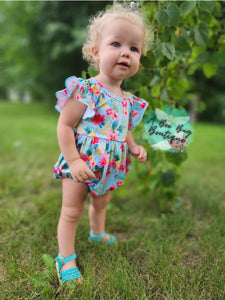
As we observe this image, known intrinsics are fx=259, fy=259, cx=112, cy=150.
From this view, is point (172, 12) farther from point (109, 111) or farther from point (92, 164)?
point (92, 164)

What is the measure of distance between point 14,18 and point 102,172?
1185cm

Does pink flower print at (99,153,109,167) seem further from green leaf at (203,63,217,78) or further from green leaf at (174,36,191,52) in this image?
green leaf at (203,63,217,78)

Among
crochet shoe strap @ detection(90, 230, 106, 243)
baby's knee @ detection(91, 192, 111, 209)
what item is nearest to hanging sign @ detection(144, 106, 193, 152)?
baby's knee @ detection(91, 192, 111, 209)

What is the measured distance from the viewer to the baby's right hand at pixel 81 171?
115cm

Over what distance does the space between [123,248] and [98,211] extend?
263mm

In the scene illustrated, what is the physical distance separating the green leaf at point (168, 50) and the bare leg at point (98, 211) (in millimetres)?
788

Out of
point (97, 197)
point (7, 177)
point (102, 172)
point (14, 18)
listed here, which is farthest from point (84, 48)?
point (14, 18)

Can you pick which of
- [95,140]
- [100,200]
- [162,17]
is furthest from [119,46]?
[100,200]

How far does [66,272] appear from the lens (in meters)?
1.25

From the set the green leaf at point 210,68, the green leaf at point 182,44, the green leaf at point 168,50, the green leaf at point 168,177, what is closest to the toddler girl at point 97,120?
the green leaf at point 168,50

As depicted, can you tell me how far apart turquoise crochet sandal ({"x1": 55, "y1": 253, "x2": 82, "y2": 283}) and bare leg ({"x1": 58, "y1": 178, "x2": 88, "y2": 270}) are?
2cm

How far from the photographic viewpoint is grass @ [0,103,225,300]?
1.15 m

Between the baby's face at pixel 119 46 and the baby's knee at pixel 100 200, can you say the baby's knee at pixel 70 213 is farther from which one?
the baby's face at pixel 119 46

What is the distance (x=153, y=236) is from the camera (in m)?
→ 1.61
